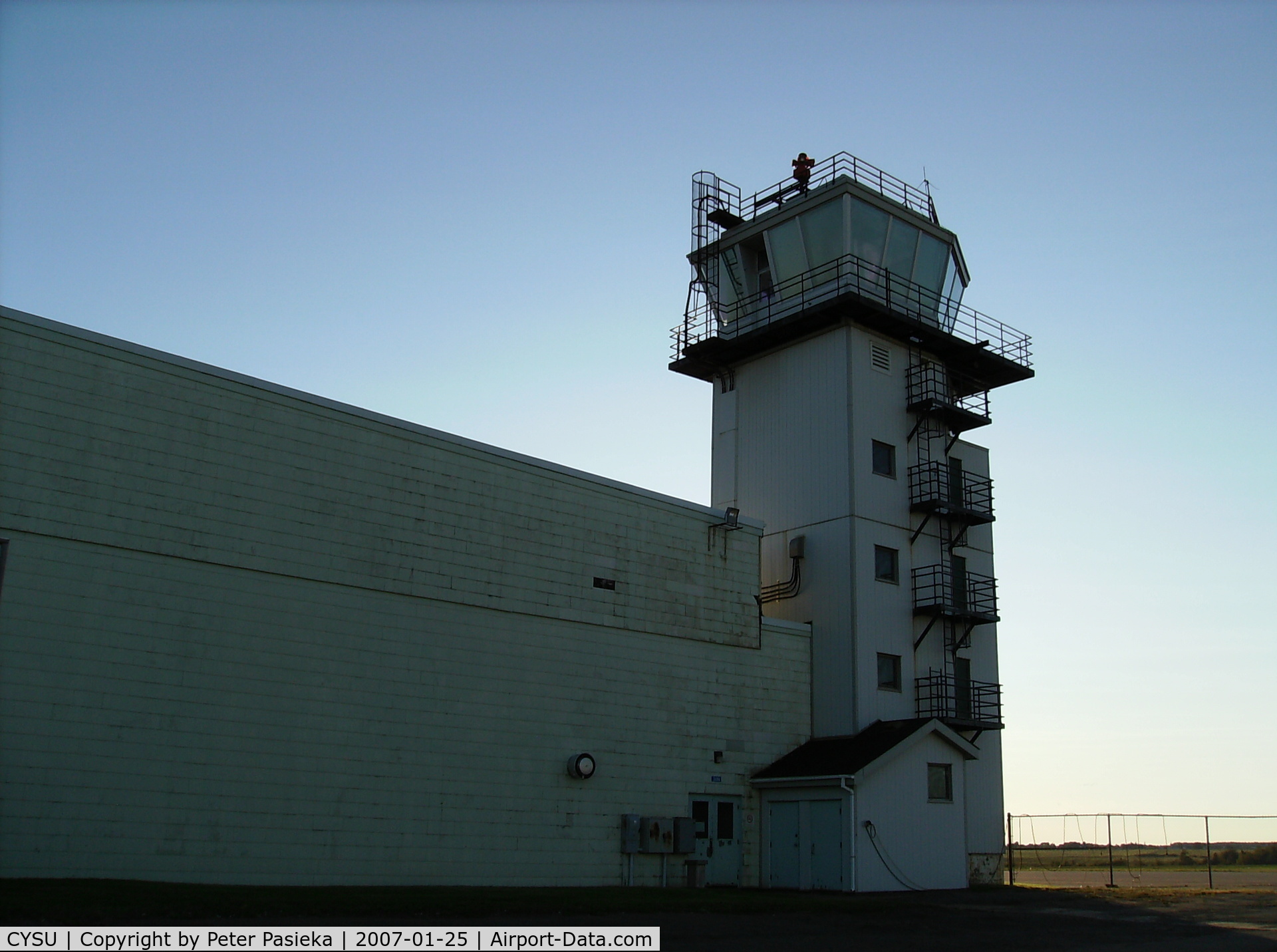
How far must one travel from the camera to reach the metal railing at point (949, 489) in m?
34.0

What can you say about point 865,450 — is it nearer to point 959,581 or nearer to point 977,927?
point 959,581

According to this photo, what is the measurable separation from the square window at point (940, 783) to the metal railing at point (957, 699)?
181 cm

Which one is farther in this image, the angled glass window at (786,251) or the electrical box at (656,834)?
the angled glass window at (786,251)

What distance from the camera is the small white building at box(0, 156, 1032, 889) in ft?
65.1

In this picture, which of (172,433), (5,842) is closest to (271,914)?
(5,842)

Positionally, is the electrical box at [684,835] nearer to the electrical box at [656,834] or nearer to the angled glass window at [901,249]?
the electrical box at [656,834]

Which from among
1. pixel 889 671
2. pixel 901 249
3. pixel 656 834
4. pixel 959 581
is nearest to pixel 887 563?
pixel 889 671

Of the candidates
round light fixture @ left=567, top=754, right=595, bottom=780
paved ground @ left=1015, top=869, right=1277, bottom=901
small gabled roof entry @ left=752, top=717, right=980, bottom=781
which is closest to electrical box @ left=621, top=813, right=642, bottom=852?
round light fixture @ left=567, top=754, right=595, bottom=780

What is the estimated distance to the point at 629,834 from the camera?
2634 centimetres

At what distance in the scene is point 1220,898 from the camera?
87.6 feet

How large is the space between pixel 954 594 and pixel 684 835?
1295cm

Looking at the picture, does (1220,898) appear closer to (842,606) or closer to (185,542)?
(842,606)

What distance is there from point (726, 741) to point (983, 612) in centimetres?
1012

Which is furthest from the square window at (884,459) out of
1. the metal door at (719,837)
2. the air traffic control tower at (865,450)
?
the metal door at (719,837)
